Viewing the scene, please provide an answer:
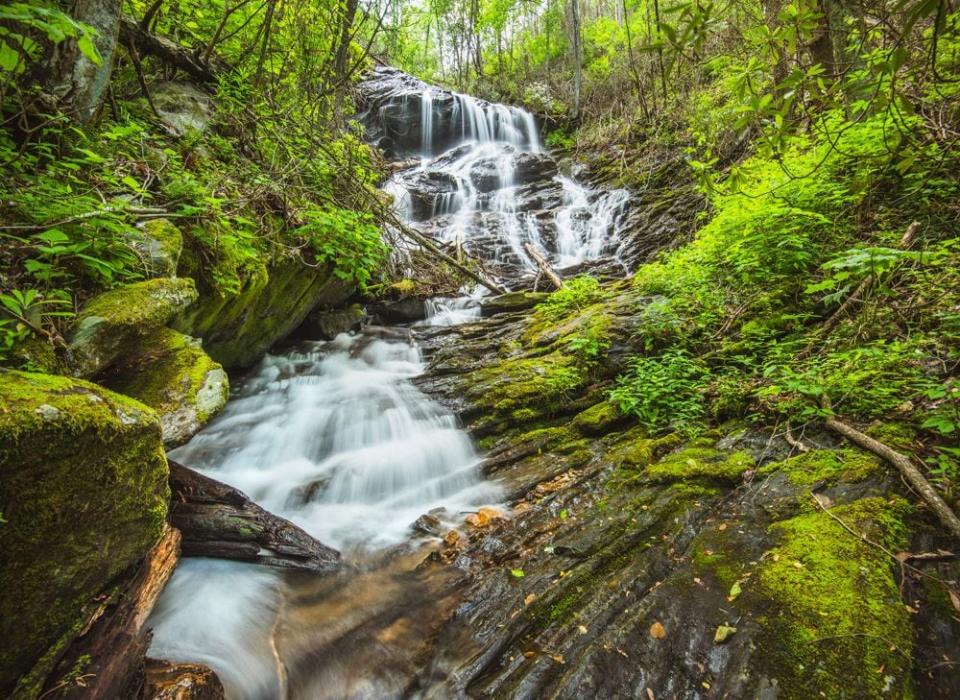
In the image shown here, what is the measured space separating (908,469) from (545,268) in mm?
7824

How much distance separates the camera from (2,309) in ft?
7.59

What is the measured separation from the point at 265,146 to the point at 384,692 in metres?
6.42

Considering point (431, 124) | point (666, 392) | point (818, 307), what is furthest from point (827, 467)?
point (431, 124)

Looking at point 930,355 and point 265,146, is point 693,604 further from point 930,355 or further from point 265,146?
point 265,146

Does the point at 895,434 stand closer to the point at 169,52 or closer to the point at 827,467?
the point at 827,467

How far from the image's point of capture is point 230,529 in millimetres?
3430

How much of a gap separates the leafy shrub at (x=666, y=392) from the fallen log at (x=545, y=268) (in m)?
3.96

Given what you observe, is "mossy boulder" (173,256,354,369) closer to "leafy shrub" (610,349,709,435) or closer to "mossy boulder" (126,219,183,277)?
"mossy boulder" (126,219,183,277)

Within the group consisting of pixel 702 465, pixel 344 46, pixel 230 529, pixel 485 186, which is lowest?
pixel 230 529

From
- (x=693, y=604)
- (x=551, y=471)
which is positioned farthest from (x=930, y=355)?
(x=551, y=471)

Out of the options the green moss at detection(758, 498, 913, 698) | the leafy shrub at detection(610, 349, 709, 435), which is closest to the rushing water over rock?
the leafy shrub at detection(610, 349, 709, 435)

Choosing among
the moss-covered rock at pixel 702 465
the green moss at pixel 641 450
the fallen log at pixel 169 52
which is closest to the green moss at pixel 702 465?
the moss-covered rock at pixel 702 465

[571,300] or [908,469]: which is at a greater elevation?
[571,300]

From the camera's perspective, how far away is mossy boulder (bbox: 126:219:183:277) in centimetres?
330
